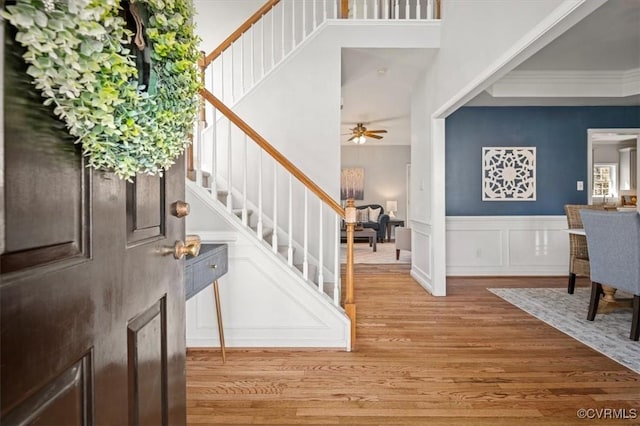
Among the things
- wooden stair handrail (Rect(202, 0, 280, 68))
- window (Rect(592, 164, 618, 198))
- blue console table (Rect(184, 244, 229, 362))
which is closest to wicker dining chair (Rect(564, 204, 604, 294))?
blue console table (Rect(184, 244, 229, 362))

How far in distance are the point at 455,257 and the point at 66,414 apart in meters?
5.08

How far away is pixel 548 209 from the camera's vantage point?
5.02 meters

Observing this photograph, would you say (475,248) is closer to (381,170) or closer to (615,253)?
(615,253)

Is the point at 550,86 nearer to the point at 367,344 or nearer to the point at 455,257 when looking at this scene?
the point at 455,257

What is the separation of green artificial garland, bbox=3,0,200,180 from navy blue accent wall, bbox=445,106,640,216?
4.83 m

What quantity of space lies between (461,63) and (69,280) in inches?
134

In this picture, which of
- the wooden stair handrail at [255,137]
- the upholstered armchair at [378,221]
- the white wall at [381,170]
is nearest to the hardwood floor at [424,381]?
the wooden stair handrail at [255,137]

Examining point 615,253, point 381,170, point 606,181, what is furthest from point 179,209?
point 606,181

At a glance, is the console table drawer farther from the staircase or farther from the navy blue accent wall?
the navy blue accent wall

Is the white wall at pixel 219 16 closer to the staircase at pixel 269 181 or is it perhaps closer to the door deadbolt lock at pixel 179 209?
the staircase at pixel 269 181

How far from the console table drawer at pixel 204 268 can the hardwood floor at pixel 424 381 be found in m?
0.65

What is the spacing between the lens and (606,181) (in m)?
9.34

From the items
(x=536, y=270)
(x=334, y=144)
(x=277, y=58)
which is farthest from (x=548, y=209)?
(x=277, y=58)

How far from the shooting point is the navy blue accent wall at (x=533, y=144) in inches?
197
